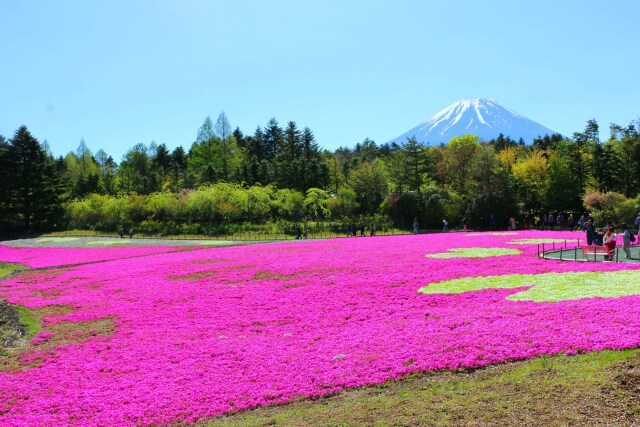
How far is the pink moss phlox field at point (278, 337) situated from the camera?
483 inches

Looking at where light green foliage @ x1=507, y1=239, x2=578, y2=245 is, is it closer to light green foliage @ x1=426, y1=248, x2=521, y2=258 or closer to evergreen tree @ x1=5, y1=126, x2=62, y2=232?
light green foliage @ x1=426, y1=248, x2=521, y2=258

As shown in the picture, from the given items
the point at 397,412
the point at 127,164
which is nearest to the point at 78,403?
the point at 397,412

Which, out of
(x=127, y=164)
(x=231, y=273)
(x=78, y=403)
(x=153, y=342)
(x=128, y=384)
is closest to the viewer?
(x=78, y=403)

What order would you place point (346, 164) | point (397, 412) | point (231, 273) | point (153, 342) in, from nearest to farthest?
1. point (397, 412)
2. point (153, 342)
3. point (231, 273)
4. point (346, 164)

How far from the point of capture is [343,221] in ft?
242

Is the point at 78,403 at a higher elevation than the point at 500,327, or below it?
below

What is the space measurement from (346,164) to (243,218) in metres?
39.0

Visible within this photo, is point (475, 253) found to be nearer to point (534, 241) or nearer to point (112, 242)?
point (534, 241)

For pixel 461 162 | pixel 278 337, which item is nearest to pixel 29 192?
pixel 461 162

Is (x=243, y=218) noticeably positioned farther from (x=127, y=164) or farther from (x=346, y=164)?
(x=127, y=164)

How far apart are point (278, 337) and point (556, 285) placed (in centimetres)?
1102

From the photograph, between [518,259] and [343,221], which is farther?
[343,221]

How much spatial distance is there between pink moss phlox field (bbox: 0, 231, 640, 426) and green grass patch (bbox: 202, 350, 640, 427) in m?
0.56

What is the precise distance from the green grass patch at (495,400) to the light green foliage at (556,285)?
6.41 m
